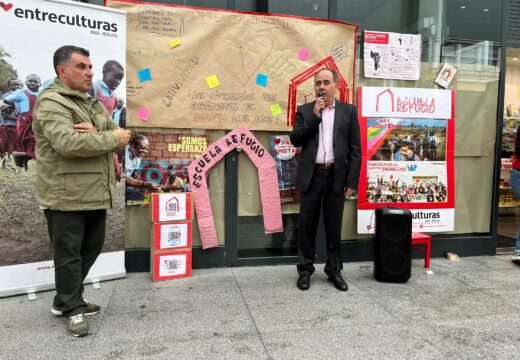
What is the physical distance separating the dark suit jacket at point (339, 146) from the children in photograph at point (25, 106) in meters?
2.26

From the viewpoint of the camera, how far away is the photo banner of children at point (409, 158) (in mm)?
4516

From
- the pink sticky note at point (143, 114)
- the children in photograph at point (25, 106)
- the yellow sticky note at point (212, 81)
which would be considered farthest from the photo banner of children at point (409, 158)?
the children in photograph at point (25, 106)

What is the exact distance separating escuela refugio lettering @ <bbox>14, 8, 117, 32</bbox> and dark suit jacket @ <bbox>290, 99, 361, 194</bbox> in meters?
1.92

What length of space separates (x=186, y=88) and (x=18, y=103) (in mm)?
1472

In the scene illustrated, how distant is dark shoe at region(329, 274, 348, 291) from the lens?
3.66m

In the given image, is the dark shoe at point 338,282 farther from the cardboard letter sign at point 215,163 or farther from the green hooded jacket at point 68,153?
the green hooded jacket at point 68,153

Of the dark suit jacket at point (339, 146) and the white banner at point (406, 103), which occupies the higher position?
the white banner at point (406, 103)

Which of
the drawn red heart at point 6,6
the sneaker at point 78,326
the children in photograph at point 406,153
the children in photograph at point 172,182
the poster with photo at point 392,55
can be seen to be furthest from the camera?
the children in photograph at point 406,153

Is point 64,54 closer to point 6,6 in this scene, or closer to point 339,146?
point 6,6

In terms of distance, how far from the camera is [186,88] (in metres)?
3.99

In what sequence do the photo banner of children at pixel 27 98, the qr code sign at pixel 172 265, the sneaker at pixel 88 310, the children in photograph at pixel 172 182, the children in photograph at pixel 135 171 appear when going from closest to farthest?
the sneaker at pixel 88 310
the photo banner of children at pixel 27 98
the qr code sign at pixel 172 265
the children in photograph at pixel 135 171
the children in photograph at pixel 172 182

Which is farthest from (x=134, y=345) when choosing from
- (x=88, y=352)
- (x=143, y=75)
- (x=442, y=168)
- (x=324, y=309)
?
(x=442, y=168)

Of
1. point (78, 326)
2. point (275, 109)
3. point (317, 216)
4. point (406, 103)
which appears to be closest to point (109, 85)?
point (275, 109)

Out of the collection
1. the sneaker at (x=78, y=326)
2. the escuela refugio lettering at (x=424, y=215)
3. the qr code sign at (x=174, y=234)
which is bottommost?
the sneaker at (x=78, y=326)
